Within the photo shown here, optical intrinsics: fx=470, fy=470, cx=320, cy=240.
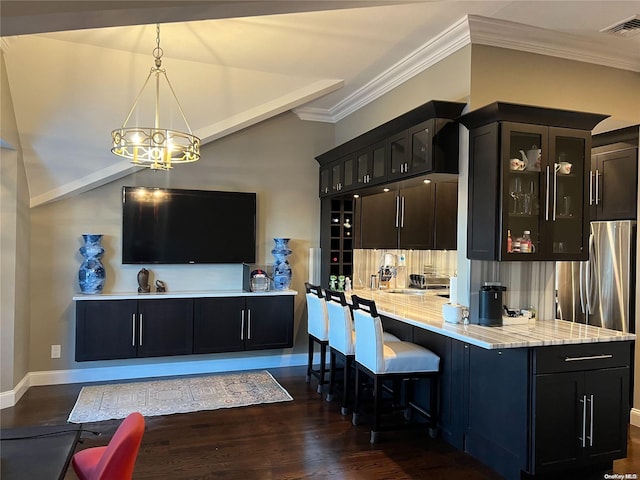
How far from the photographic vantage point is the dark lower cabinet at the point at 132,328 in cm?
465

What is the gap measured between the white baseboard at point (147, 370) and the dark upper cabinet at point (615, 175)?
142 inches

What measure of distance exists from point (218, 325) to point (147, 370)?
92 centimetres

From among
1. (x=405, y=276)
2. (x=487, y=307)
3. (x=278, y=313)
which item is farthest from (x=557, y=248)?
(x=278, y=313)

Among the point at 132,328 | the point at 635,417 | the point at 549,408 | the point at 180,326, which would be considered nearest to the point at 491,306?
the point at 549,408

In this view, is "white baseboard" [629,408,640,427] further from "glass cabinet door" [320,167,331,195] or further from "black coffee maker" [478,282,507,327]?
"glass cabinet door" [320,167,331,195]

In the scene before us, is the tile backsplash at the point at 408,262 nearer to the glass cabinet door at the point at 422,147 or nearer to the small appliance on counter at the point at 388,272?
the small appliance on counter at the point at 388,272

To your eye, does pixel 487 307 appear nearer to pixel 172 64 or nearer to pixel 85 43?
pixel 172 64

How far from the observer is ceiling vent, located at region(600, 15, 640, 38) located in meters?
3.27

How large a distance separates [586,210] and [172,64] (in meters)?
3.74

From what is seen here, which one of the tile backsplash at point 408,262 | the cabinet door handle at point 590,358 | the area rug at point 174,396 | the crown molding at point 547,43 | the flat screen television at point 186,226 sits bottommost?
the area rug at point 174,396

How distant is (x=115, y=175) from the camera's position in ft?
15.9

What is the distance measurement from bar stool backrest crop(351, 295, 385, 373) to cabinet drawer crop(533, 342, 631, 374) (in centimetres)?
106

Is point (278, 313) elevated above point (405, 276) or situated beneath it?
situated beneath

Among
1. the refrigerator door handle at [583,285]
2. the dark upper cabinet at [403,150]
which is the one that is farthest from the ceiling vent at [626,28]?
the refrigerator door handle at [583,285]
